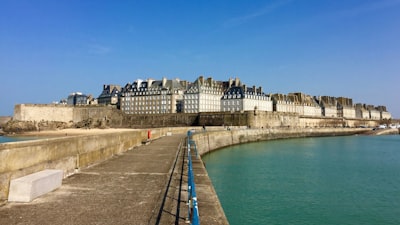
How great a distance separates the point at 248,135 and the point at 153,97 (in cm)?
4116

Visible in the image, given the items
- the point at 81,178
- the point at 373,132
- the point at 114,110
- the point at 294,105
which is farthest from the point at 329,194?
the point at 294,105

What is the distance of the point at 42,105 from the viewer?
2645 inches

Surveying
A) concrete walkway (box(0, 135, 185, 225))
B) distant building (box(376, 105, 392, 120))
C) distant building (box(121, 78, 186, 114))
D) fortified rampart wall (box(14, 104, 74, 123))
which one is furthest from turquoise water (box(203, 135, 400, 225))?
distant building (box(376, 105, 392, 120))

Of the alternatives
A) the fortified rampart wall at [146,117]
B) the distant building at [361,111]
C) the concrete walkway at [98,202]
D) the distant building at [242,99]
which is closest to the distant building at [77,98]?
the fortified rampart wall at [146,117]

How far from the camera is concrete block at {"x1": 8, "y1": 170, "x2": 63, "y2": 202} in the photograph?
5297mm

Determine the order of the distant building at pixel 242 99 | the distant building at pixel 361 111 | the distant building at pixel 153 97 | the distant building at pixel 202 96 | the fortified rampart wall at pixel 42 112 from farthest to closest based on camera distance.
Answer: the distant building at pixel 361 111 < the distant building at pixel 153 97 < the distant building at pixel 202 96 < the distant building at pixel 242 99 < the fortified rampart wall at pixel 42 112

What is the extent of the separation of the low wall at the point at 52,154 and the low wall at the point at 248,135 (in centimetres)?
1365

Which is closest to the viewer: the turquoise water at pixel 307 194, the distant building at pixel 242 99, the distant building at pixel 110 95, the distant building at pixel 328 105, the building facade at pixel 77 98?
the turquoise water at pixel 307 194

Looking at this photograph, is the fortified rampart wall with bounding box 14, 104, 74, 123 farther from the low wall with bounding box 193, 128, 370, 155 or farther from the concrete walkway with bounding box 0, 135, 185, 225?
the concrete walkway with bounding box 0, 135, 185, 225

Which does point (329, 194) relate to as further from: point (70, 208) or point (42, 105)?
point (42, 105)

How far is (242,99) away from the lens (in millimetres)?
73812

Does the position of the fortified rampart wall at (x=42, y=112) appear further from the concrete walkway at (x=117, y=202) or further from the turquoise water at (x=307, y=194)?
the concrete walkway at (x=117, y=202)

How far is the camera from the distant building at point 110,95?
96562 mm

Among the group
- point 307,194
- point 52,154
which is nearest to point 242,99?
point 307,194
